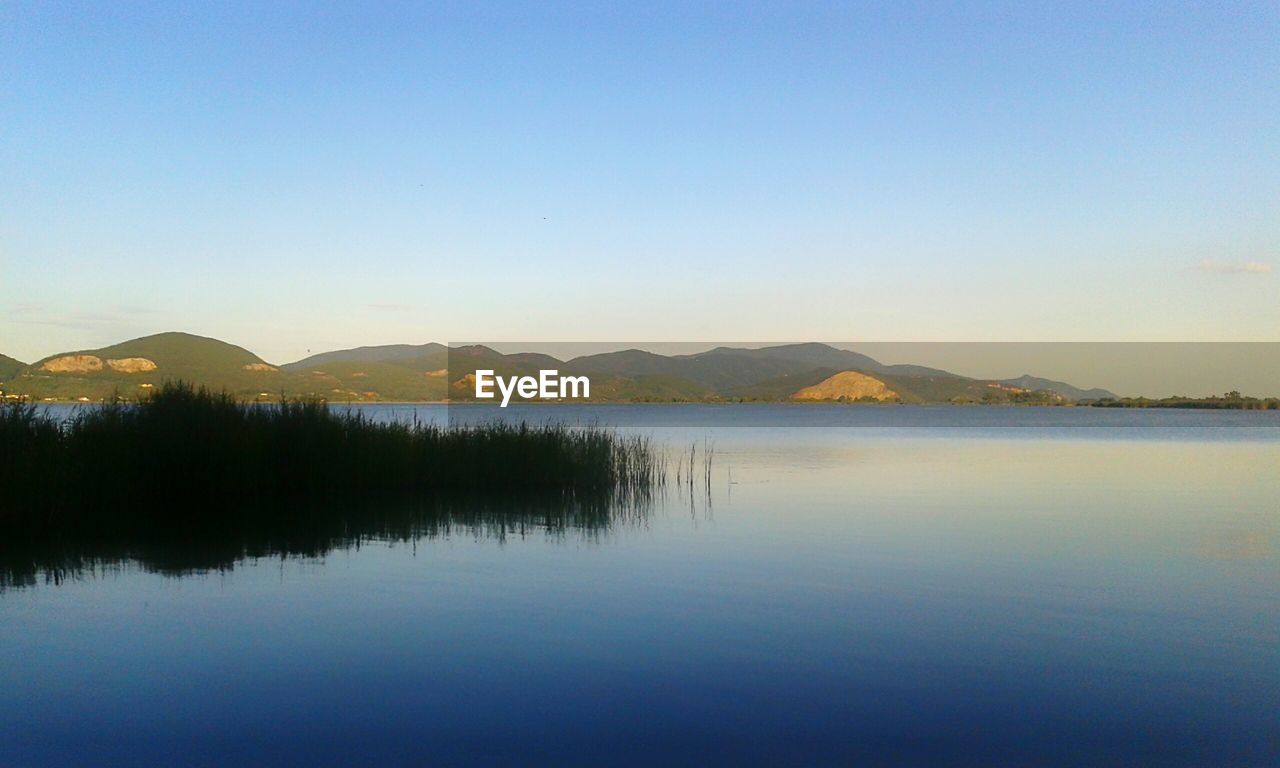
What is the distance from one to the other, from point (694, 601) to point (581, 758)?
3672mm

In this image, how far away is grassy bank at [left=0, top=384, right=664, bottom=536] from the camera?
11664 mm

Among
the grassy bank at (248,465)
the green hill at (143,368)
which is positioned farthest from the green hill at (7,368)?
the grassy bank at (248,465)

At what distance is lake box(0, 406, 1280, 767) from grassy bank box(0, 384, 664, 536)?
2515mm

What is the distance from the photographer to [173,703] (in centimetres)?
Answer: 572

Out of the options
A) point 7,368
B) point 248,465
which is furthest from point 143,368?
point 248,465

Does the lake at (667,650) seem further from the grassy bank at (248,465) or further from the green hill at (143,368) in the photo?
the green hill at (143,368)

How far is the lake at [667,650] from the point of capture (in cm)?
521

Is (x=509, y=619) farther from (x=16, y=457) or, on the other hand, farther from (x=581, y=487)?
(x=581, y=487)

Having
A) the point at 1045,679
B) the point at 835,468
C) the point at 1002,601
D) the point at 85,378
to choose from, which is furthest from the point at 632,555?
the point at 85,378

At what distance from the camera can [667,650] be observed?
6.96m

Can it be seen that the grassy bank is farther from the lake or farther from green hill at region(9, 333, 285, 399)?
green hill at region(9, 333, 285, 399)

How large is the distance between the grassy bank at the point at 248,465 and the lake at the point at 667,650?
2.51 m

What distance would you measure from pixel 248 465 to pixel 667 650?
29.1 feet

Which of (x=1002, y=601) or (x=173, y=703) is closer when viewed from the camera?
(x=173, y=703)
